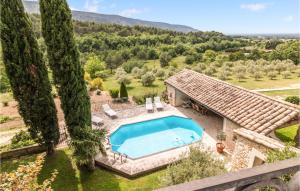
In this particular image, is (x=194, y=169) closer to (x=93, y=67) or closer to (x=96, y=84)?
(x=96, y=84)

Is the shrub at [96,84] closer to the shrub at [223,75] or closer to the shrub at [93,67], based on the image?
the shrub at [93,67]

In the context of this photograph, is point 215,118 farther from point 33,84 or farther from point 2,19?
point 2,19

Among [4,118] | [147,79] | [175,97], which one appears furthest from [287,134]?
[4,118]

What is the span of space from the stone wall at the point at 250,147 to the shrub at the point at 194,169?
2038 millimetres

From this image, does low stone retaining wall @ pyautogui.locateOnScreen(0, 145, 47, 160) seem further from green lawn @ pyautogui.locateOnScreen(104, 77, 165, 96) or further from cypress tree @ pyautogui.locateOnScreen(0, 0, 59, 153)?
green lawn @ pyautogui.locateOnScreen(104, 77, 165, 96)

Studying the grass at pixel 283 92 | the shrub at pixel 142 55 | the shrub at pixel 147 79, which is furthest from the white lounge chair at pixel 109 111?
the shrub at pixel 142 55

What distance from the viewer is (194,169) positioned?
9086mm

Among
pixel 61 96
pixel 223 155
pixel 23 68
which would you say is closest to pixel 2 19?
pixel 23 68

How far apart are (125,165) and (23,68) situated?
8.20 meters

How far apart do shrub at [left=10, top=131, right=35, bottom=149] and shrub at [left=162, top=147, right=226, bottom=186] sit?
455 inches

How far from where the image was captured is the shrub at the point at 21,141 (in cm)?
1633

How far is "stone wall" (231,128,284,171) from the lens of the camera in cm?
1012

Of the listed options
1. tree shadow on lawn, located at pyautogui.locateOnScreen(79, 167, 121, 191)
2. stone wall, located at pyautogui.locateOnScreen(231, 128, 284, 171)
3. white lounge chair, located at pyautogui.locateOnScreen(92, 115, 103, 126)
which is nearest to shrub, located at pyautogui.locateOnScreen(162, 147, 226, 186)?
stone wall, located at pyautogui.locateOnScreen(231, 128, 284, 171)

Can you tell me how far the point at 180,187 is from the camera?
167 cm
